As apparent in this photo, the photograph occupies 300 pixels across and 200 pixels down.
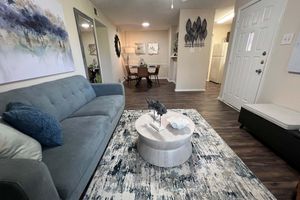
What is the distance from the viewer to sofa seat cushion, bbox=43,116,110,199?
878mm

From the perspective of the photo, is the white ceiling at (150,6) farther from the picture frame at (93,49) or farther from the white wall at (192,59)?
the picture frame at (93,49)

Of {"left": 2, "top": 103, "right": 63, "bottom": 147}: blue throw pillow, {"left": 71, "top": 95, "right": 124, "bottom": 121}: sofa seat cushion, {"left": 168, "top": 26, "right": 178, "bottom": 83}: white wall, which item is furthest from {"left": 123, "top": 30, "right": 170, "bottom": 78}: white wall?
{"left": 2, "top": 103, "right": 63, "bottom": 147}: blue throw pillow

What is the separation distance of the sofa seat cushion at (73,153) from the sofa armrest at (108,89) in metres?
1.14

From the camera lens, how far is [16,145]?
855 mm

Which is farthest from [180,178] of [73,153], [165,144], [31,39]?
[31,39]

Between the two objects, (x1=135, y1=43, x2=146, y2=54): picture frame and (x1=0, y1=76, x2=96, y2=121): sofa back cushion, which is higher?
(x1=135, y1=43, x2=146, y2=54): picture frame

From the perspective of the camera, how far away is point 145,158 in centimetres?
156

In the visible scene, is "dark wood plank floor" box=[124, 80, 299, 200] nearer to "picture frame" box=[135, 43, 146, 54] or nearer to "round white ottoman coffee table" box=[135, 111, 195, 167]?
"round white ottoman coffee table" box=[135, 111, 195, 167]

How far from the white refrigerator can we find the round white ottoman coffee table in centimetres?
514

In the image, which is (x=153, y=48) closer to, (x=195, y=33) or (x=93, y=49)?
(x=195, y=33)

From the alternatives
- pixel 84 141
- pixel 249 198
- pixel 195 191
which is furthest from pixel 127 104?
pixel 249 198

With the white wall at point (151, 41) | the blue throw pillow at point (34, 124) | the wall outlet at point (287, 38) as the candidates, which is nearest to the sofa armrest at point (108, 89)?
the blue throw pillow at point (34, 124)

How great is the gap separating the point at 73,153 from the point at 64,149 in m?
0.10

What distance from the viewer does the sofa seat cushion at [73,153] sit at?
0.88 metres
